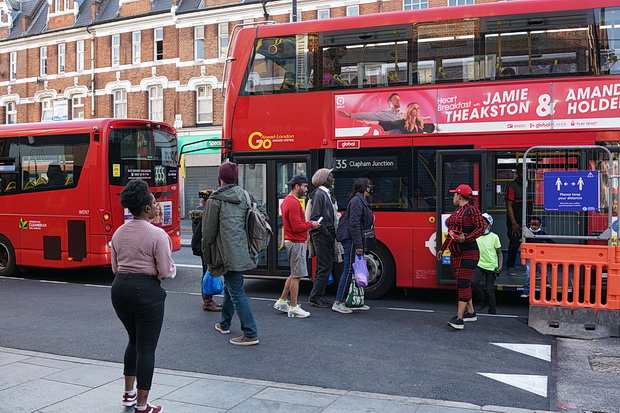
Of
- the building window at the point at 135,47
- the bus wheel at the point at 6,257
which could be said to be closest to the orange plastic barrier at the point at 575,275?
the bus wheel at the point at 6,257

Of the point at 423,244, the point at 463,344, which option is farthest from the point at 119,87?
the point at 463,344

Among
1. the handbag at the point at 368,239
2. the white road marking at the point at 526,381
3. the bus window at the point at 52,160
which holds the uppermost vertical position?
the bus window at the point at 52,160

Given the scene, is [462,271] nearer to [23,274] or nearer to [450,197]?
[450,197]

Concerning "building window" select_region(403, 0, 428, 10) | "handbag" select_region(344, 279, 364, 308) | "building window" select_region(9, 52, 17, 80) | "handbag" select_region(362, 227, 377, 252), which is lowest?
"handbag" select_region(344, 279, 364, 308)

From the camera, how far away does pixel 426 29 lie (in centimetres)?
Result: 899

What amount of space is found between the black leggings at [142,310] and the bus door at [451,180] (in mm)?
5274

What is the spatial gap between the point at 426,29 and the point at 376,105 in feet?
4.30

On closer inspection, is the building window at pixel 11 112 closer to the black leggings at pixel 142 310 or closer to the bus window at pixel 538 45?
the bus window at pixel 538 45

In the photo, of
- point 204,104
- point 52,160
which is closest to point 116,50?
point 204,104

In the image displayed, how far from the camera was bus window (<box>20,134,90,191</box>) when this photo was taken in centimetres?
1157

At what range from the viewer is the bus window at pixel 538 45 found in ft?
27.1

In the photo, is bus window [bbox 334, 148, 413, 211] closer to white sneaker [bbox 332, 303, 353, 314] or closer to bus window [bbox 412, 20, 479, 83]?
bus window [bbox 412, 20, 479, 83]

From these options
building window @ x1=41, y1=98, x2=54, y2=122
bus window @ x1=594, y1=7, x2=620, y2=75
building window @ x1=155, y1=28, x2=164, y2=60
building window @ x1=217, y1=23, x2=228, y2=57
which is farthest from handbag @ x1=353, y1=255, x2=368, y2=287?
building window @ x1=41, y1=98, x2=54, y2=122

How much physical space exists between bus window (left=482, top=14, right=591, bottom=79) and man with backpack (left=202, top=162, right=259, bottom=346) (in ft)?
14.3
